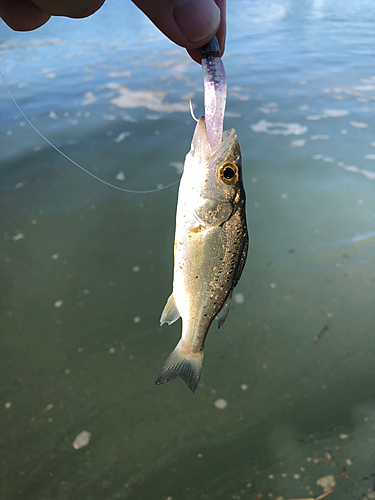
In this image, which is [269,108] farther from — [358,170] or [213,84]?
[213,84]

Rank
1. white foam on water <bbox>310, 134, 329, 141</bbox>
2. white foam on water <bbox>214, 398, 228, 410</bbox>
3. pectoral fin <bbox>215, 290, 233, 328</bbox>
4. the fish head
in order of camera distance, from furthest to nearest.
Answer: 1. white foam on water <bbox>310, 134, 329, 141</bbox>
2. white foam on water <bbox>214, 398, 228, 410</bbox>
3. pectoral fin <bbox>215, 290, 233, 328</bbox>
4. the fish head

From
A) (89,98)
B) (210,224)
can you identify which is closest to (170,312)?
(210,224)

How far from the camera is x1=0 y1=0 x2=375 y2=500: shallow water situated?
7.51 feet

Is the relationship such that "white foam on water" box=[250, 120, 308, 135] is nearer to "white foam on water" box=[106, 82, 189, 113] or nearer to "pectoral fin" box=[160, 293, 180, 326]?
"white foam on water" box=[106, 82, 189, 113]

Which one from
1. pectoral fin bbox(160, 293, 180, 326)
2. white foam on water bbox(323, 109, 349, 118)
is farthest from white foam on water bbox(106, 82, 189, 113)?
pectoral fin bbox(160, 293, 180, 326)

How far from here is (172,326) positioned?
3.10m

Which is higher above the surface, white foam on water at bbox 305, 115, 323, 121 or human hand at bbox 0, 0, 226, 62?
human hand at bbox 0, 0, 226, 62

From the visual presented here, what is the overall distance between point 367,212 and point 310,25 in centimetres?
1667

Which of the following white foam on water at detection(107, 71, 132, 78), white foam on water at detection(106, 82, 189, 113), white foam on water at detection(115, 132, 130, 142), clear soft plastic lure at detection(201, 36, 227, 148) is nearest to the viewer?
clear soft plastic lure at detection(201, 36, 227, 148)

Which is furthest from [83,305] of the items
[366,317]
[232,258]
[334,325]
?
[366,317]

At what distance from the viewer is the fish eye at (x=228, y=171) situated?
1.45 m

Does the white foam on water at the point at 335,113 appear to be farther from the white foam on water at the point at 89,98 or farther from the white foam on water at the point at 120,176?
the white foam on water at the point at 89,98

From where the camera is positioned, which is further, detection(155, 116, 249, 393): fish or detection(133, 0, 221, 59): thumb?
detection(155, 116, 249, 393): fish

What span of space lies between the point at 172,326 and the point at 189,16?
8.12 feet
